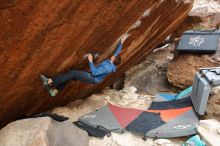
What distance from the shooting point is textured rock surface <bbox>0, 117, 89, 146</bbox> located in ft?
17.7

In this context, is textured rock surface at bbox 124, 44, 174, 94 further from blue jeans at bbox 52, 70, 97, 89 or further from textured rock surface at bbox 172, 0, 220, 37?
blue jeans at bbox 52, 70, 97, 89

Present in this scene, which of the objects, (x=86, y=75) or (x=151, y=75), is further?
(x=151, y=75)

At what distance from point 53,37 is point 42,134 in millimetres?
1654

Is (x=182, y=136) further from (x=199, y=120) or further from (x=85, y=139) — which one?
(x=85, y=139)

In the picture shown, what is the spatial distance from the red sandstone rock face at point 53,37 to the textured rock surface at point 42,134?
2.21 feet

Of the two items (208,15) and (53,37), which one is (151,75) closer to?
(208,15)

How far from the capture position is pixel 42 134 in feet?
17.8

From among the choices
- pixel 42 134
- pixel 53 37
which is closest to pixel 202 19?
pixel 53 37

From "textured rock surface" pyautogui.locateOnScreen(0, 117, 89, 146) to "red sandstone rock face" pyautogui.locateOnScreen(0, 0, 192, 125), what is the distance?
67cm

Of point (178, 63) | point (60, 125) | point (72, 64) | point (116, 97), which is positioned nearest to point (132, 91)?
point (116, 97)

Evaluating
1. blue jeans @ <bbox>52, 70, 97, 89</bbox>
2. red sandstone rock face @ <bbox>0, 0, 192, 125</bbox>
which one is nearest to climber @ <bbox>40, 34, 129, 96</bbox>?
blue jeans @ <bbox>52, 70, 97, 89</bbox>

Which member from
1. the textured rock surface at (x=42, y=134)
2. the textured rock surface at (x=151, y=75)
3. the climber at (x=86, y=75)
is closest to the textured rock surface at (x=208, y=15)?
the textured rock surface at (x=151, y=75)

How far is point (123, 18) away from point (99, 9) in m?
1.22

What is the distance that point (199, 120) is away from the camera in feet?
22.9
